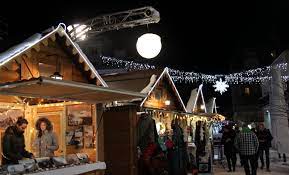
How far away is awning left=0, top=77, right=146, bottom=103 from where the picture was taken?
6.83 m

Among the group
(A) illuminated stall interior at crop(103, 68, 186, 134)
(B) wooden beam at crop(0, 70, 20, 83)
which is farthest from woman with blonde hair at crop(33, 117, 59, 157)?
(A) illuminated stall interior at crop(103, 68, 186, 134)

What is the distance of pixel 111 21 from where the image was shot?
44.6 ft

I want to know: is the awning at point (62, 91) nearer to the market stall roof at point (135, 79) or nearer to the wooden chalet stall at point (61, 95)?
the wooden chalet stall at point (61, 95)

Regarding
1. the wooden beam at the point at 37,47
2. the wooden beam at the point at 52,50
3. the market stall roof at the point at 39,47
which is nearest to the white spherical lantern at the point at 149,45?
the market stall roof at the point at 39,47

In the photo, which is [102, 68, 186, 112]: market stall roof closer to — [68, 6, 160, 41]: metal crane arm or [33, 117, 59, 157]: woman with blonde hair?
[68, 6, 160, 41]: metal crane arm

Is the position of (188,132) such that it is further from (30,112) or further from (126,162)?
(30,112)

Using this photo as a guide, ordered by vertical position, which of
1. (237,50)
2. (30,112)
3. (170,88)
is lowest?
(30,112)

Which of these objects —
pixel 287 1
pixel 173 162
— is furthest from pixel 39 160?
pixel 287 1

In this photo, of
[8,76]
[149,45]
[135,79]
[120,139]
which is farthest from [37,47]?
[135,79]

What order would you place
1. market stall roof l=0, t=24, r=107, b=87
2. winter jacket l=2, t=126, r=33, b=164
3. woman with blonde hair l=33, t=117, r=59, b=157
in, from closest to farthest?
winter jacket l=2, t=126, r=33, b=164, market stall roof l=0, t=24, r=107, b=87, woman with blonde hair l=33, t=117, r=59, b=157

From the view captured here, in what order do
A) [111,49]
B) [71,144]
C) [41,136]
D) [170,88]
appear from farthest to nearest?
1. [111,49]
2. [170,88]
3. [71,144]
4. [41,136]

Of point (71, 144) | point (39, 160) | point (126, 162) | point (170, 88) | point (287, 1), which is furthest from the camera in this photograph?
point (170, 88)

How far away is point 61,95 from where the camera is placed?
8.71m

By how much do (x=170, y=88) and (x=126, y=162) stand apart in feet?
28.7
